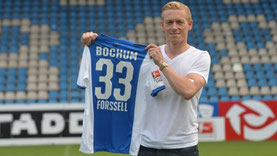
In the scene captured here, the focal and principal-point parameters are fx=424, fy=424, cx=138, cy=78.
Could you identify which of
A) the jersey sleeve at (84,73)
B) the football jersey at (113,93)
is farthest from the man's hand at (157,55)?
the jersey sleeve at (84,73)

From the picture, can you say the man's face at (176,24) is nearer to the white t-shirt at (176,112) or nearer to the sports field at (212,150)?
the white t-shirt at (176,112)

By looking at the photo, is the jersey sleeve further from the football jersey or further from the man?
the man

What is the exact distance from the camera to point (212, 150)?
919cm

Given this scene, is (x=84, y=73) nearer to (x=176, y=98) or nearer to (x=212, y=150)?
(x=176, y=98)

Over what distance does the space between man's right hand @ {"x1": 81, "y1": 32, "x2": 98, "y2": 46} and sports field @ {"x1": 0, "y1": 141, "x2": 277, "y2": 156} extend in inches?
228

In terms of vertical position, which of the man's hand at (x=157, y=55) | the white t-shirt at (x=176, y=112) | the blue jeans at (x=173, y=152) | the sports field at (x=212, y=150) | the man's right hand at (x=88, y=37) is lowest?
the sports field at (x=212, y=150)

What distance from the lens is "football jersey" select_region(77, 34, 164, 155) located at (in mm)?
3029

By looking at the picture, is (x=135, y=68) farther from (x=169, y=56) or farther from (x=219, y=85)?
(x=219, y=85)

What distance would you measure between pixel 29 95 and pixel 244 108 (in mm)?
6151

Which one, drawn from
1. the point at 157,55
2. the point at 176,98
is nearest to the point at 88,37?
the point at 157,55

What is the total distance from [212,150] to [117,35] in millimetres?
6882

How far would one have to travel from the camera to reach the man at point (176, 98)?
8.20 ft

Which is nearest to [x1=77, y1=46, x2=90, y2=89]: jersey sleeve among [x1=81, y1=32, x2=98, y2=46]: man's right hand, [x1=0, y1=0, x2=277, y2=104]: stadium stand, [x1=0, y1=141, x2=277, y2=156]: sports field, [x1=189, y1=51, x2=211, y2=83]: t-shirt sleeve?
[x1=81, y1=32, x2=98, y2=46]: man's right hand

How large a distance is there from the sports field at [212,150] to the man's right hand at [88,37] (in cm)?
579
